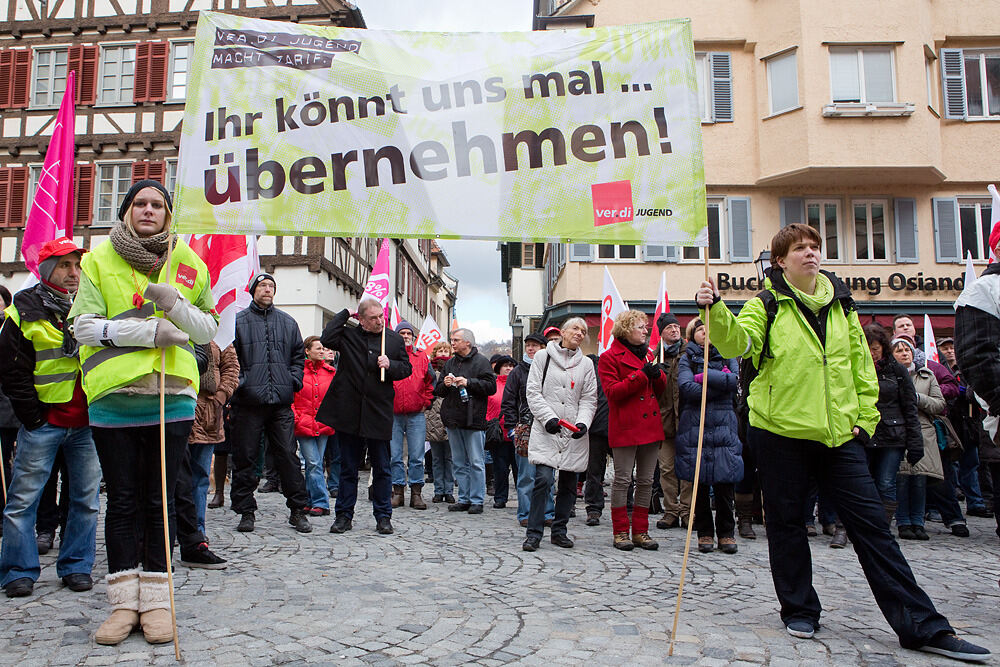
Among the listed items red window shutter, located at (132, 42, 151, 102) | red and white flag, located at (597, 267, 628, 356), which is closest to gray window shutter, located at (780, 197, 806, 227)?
A: red and white flag, located at (597, 267, 628, 356)

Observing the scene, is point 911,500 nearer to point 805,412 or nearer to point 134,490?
point 805,412

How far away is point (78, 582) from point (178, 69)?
21.5 metres

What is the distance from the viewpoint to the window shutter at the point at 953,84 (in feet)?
61.4

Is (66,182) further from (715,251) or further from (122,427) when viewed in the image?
(715,251)

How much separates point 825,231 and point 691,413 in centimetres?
1384

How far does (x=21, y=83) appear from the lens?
22953 mm

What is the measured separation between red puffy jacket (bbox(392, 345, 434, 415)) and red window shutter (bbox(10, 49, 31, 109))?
1975cm

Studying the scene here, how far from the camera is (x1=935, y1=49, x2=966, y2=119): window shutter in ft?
61.4

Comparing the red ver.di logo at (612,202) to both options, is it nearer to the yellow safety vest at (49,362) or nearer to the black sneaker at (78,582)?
the yellow safety vest at (49,362)

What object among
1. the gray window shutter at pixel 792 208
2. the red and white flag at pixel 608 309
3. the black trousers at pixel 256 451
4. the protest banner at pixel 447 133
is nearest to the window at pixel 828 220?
the gray window shutter at pixel 792 208

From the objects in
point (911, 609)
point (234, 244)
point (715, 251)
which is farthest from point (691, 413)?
point (715, 251)

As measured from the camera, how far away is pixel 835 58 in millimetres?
18094

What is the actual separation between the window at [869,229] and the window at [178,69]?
18.3 metres

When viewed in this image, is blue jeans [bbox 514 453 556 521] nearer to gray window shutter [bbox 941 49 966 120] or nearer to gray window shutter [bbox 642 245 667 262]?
gray window shutter [bbox 642 245 667 262]
